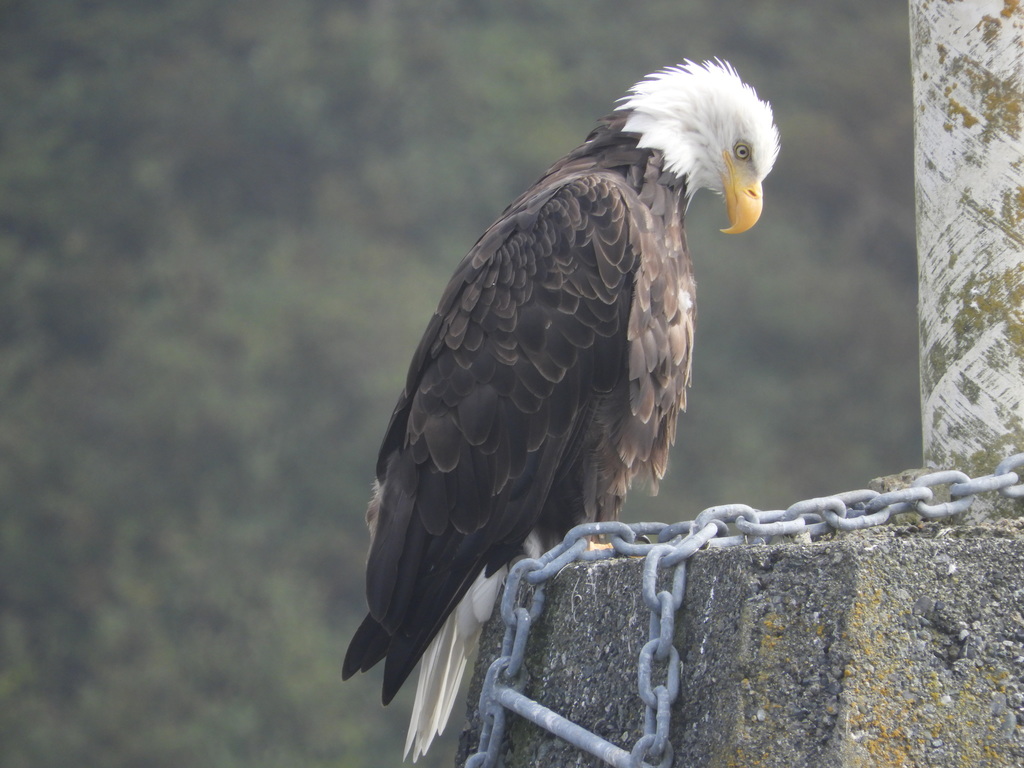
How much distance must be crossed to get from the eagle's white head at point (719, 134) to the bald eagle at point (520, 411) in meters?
0.18

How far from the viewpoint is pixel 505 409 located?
204 centimetres

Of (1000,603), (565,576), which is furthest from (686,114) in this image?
(1000,603)

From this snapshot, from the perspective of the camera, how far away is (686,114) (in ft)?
7.66

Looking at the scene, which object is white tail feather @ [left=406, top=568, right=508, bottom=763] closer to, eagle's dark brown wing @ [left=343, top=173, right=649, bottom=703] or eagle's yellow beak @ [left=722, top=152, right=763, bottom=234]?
eagle's dark brown wing @ [left=343, top=173, right=649, bottom=703]

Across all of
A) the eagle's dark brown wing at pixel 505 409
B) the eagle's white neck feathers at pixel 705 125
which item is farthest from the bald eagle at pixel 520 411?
the eagle's white neck feathers at pixel 705 125

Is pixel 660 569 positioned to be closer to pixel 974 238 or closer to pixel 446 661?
pixel 974 238

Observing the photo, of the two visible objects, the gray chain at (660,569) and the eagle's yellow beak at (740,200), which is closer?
the gray chain at (660,569)

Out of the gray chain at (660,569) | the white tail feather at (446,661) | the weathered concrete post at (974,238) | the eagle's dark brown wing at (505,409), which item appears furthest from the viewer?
the white tail feather at (446,661)

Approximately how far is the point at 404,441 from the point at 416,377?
125 millimetres

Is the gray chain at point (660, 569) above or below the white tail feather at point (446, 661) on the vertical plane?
below

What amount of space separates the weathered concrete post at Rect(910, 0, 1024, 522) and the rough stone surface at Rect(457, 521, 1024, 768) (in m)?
0.42

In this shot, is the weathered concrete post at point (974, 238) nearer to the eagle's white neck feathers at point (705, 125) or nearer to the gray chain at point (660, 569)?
the gray chain at point (660, 569)

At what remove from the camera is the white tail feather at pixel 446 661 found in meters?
2.08

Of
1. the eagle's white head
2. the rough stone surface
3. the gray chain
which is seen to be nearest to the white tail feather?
the gray chain
